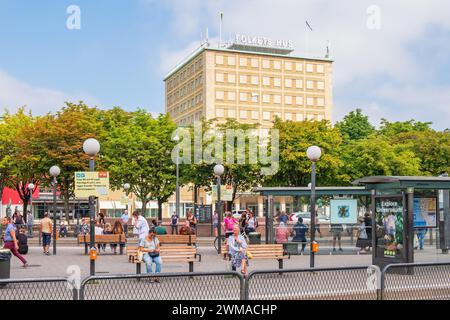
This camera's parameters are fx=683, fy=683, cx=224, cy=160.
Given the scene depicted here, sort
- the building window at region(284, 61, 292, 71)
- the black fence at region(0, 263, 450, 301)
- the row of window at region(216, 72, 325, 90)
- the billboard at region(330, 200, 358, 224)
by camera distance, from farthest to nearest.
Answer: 1. the building window at region(284, 61, 292, 71)
2. the row of window at region(216, 72, 325, 90)
3. the billboard at region(330, 200, 358, 224)
4. the black fence at region(0, 263, 450, 301)

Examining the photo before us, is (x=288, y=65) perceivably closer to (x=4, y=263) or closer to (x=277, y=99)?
(x=277, y=99)

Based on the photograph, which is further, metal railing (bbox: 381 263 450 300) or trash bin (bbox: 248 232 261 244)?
trash bin (bbox: 248 232 261 244)

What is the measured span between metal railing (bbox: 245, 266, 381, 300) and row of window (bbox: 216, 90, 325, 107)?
99.6m

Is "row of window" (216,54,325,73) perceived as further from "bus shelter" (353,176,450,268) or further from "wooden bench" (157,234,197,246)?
"bus shelter" (353,176,450,268)

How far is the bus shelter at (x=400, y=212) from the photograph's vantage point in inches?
717

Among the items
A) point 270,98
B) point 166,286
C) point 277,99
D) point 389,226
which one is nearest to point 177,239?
point 389,226

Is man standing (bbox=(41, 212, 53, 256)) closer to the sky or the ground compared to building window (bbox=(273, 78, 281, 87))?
closer to the ground

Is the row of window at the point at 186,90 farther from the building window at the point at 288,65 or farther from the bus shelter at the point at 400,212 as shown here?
the bus shelter at the point at 400,212

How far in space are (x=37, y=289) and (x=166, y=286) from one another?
182 centimetres

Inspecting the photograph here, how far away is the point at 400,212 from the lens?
60.4 feet

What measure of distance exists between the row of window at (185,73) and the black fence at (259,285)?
3964 inches

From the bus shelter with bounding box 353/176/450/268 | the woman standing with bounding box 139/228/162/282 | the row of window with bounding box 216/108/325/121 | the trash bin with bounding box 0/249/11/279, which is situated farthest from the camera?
the row of window with bounding box 216/108/325/121

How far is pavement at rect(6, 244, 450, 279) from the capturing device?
20.2m

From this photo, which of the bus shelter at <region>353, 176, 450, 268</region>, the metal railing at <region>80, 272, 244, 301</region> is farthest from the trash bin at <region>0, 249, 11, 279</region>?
the bus shelter at <region>353, 176, 450, 268</region>
